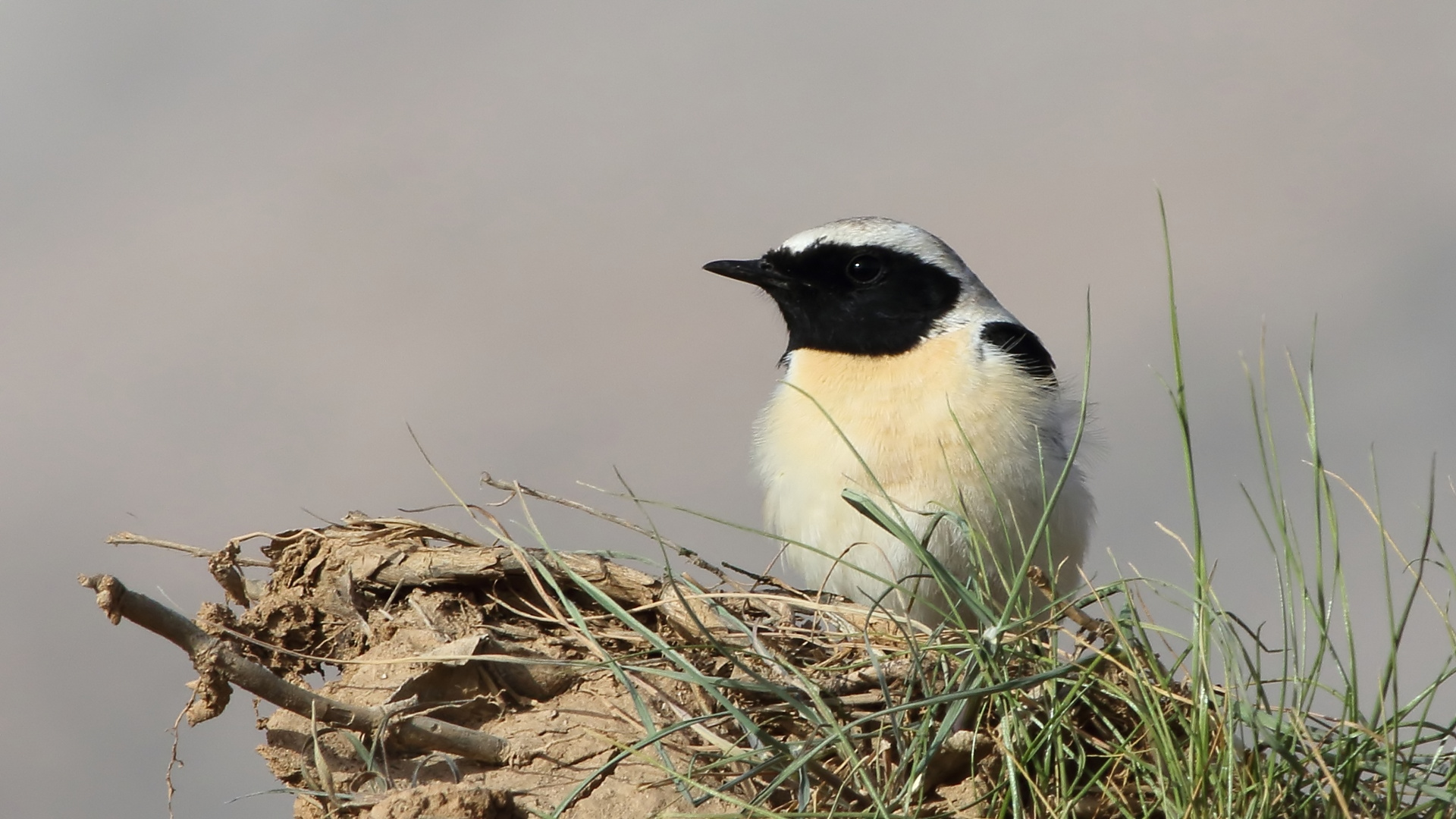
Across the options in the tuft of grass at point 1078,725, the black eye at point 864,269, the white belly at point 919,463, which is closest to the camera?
the tuft of grass at point 1078,725

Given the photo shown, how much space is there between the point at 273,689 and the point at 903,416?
2652mm

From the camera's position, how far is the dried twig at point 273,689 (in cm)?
275

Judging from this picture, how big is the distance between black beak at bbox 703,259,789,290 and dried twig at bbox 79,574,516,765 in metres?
3.09

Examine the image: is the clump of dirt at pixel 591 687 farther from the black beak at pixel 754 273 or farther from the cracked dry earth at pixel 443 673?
the black beak at pixel 754 273

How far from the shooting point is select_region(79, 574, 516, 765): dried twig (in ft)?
9.03

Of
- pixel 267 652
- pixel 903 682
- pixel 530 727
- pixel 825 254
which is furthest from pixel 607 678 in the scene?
pixel 825 254

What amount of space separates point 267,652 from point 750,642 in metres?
1.56

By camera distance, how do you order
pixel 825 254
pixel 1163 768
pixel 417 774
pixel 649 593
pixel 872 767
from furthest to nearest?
pixel 825 254 → pixel 649 593 → pixel 417 774 → pixel 872 767 → pixel 1163 768

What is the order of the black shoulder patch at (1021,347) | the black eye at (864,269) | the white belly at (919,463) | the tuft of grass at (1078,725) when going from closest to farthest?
the tuft of grass at (1078,725) → the white belly at (919,463) → the black shoulder patch at (1021,347) → the black eye at (864,269)

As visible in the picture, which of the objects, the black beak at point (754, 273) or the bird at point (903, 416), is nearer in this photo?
the bird at point (903, 416)

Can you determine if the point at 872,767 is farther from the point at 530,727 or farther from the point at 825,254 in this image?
the point at 825,254

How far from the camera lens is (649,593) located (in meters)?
3.82

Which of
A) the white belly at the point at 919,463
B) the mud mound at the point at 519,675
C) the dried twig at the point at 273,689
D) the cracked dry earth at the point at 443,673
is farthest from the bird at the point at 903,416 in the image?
the dried twig at the point at 273,689

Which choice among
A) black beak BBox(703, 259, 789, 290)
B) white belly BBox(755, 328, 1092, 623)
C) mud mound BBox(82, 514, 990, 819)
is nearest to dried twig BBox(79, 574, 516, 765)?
mud mound BBox(82, 514, 990, 819)
